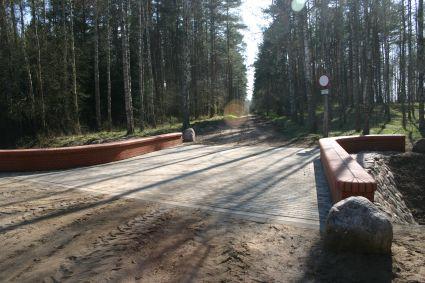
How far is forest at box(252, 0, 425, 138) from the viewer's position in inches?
799

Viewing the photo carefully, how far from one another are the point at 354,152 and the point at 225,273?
9875 mm

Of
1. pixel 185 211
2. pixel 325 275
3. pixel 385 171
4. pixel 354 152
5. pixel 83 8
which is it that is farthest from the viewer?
pixel 83 8

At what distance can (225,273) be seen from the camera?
4.16 m

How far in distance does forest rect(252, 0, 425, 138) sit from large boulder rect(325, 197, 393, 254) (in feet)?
47.6

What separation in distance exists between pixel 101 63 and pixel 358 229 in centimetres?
3036

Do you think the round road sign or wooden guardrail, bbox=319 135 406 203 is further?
the round road sign

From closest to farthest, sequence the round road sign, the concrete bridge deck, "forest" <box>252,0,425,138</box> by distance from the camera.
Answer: the concrete bridge deck, the round road sign, "forest" <box>252,0,425,138</box>

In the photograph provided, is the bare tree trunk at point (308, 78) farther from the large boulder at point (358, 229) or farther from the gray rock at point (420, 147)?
the large boulder at point (358, 229)

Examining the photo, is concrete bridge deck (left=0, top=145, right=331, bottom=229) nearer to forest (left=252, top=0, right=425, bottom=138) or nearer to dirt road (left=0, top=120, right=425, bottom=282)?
dirt road (left=0, top=120, right=425, bottom=282)

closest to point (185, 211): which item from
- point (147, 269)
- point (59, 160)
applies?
point (147, 269)

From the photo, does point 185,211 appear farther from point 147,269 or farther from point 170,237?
point 147,269

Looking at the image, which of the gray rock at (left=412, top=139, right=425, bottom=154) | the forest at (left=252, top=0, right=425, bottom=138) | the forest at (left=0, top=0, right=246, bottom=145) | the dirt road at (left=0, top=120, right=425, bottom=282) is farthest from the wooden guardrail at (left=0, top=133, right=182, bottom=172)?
the forest at (left=252, top=0, right=425, bottom=138)

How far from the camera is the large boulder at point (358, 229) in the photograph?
437 centimetres

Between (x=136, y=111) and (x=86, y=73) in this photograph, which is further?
(x=136, y=111)
